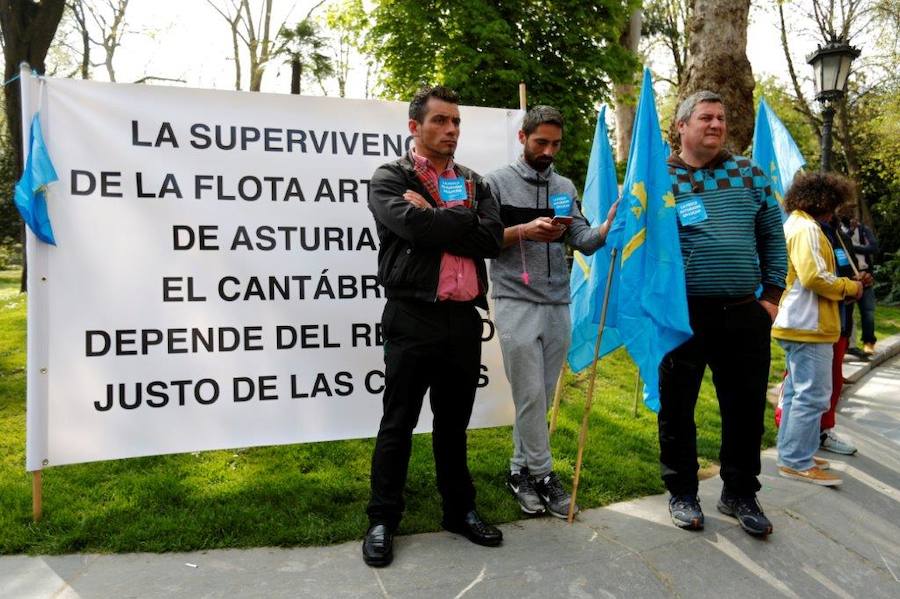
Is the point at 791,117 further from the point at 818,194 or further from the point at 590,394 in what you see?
the point at 590,394

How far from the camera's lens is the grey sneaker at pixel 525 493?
11.9 ft

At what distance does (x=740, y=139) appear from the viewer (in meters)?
7.45

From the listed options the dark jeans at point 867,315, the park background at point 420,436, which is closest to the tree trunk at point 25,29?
the park background at point 420,436

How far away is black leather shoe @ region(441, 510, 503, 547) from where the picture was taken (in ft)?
10.7

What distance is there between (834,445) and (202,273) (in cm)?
449

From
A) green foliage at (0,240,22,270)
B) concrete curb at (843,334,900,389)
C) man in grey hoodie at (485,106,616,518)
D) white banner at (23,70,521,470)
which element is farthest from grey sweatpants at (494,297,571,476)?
green foliage at (0,240,22,270)

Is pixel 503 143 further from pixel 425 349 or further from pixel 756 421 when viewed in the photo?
pixel 756 421

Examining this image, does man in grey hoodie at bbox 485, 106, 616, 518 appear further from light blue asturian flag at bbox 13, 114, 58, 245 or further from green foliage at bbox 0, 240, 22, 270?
green foliage at bbox 0, 240, 22, 270

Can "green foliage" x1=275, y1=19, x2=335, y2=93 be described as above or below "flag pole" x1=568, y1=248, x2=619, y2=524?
above

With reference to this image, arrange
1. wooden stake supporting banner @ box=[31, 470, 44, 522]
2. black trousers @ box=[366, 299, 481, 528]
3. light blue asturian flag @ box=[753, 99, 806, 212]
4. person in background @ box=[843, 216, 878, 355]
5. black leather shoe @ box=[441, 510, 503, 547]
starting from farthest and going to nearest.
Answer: person in background @ box=[843, 216, 878, 355]
light blue asturian flag @ box=[753, 99, 806, 212]
wooden stake supporting banner @ box=[31, 470, 44, 522]
black leather shoe @ box=[441, 510, 503, 547]
black trousers @ box=[366, 299, 481, 528]

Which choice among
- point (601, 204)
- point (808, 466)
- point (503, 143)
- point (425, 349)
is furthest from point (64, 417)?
point (808, 466)

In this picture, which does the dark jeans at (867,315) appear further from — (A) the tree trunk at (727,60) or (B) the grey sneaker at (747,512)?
(B) the grey sneaker at (747,512)

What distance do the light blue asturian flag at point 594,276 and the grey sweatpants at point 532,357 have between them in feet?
1.41

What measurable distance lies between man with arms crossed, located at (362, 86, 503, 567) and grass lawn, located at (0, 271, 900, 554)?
0.36 m
